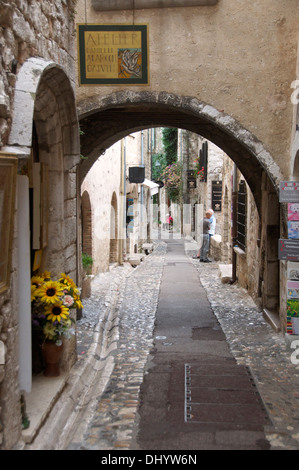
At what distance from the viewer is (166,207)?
1676 inches

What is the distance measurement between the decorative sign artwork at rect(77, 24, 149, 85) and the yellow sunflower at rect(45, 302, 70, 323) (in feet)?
11.7

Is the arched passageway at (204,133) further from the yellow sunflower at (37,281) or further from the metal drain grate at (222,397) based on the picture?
the yellow sunflower at (37,281)

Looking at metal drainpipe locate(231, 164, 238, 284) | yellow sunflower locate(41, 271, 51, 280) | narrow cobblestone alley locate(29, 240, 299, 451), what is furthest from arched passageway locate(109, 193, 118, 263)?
yellow sunflower locate(41, 271, 51, 280)

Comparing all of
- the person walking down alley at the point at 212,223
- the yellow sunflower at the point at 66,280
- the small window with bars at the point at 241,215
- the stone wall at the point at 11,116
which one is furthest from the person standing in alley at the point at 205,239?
the stone wall at the point at 11,116

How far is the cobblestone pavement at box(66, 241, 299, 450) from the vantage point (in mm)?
4230

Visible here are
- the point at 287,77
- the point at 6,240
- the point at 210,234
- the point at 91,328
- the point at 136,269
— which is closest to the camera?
the point at 6,240

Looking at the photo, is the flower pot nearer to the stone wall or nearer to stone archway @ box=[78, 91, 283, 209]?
the stone wall

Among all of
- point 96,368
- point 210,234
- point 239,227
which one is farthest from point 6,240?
point 210,234

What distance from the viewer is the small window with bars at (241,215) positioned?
10953mm

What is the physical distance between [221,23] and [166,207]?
35682mm

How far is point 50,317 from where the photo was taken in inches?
181

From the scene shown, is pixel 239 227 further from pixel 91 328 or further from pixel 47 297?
pixel 47 297

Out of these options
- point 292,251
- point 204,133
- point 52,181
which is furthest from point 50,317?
point 204,133

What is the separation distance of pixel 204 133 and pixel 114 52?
11.4 ft
